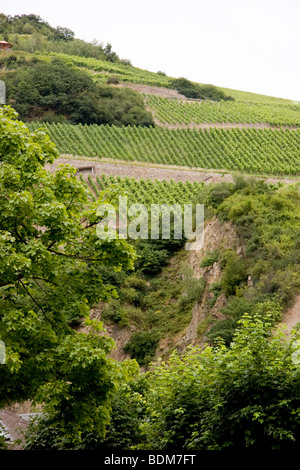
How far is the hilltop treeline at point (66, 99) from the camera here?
249 ft

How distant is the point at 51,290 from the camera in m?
16.1

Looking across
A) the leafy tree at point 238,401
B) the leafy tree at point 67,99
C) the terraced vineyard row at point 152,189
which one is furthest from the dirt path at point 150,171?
the leafy tree at point 238,401

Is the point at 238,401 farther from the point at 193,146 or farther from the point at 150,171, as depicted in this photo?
the point at 193,146

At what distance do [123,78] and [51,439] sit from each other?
78.5 meters

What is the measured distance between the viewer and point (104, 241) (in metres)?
15.1

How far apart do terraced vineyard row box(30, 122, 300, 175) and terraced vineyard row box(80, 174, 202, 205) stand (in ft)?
20.2

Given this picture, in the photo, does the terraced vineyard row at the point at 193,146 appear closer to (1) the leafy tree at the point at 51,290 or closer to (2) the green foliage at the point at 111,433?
(2) the green foliage at the point at 111,433

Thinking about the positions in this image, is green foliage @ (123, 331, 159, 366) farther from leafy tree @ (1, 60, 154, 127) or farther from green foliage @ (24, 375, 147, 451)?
leafy tree @ (1, 60, 154, 127)

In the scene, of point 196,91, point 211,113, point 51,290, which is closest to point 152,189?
point 211,113

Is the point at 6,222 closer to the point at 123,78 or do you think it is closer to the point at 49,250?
the point at 49,250

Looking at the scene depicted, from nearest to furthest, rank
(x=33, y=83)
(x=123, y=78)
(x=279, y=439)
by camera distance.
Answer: (x=279, y=439)
(x=33, y=83)
(x=123, y=78)

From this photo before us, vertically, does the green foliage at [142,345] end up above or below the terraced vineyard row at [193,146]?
below

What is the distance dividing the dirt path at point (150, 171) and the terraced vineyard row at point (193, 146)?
5.91 feet
